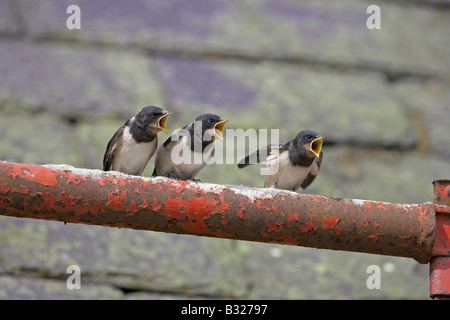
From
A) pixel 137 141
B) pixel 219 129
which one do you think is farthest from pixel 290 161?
pixel 137 141

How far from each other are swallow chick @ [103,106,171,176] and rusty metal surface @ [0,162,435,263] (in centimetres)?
86

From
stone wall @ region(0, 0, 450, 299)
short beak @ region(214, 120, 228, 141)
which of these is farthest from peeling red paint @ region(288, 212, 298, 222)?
stone wall @ region(0, 0, 450, 299)

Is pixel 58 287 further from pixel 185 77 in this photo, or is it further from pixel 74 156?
pixel 185 77

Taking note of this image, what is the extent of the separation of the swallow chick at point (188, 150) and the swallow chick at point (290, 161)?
7.6 inches

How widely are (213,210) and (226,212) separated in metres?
0.03

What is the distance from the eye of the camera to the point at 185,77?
510 centimetres

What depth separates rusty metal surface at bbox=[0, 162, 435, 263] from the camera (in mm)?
1712

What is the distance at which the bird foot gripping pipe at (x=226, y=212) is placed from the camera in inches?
67.5

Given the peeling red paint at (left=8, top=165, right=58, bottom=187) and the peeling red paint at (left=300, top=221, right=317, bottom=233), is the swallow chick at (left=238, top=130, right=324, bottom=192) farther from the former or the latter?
the peeling red paint at (left=8, top=165, right=58, bottom=187)

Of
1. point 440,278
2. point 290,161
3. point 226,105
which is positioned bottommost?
point 440,278

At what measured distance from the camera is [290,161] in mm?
2955

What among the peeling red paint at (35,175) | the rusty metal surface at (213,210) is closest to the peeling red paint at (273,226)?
the rusty metal surface at (213,210)

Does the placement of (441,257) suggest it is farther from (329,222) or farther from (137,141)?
(137,141)

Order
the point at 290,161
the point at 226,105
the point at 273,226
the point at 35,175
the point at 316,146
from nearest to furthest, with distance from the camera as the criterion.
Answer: the point at 35,175
the point at 273,226
the point at 316,146
the point at 290,161
the point at 226,105
